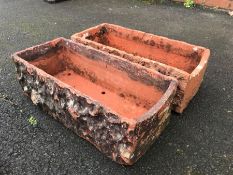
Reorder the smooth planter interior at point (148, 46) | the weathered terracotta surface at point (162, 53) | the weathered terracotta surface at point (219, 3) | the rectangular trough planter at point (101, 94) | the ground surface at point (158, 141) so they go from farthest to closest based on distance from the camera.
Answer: the weathered terracotta surface at point (219, 3)
the smooth planter interior at point (148, 46)
the weathered terracotta surface at point (162, 53)
the ground surface at point (158, 141)
the rectangular trough planter at point (101, 94)

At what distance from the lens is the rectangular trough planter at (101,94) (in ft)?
9.07

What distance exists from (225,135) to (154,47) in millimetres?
1649

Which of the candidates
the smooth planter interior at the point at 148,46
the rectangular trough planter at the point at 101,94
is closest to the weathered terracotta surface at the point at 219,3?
the smooth planter interior at the point at 148,46

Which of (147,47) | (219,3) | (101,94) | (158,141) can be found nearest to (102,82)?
(101,94)

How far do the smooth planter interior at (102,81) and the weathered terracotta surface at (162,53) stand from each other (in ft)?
0.86

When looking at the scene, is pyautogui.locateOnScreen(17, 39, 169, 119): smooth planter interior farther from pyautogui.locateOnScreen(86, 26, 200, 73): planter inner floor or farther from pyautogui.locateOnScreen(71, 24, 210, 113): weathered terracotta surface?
pyautogui.locateOnScreen(86, 26, 200, 73): planter inner floor

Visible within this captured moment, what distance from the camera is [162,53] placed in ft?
14.1

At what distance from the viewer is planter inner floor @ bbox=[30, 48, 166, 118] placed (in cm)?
354

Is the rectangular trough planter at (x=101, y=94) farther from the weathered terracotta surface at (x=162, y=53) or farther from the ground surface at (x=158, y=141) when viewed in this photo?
the weathered terracotta surface at (x=162, y=53)

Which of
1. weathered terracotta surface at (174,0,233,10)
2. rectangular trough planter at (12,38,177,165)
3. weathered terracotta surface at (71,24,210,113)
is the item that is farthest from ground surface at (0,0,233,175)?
weathered terracotta surface at (174,0,233,10)

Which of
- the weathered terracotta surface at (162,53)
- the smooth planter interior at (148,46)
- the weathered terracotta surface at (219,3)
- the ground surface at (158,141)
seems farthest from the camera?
the weathered terracotta surface at (219,3)

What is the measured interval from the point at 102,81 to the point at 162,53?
1.01 meters

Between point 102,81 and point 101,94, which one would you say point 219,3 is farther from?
point 101,94

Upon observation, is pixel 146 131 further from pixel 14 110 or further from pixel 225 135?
pixel 14 110
